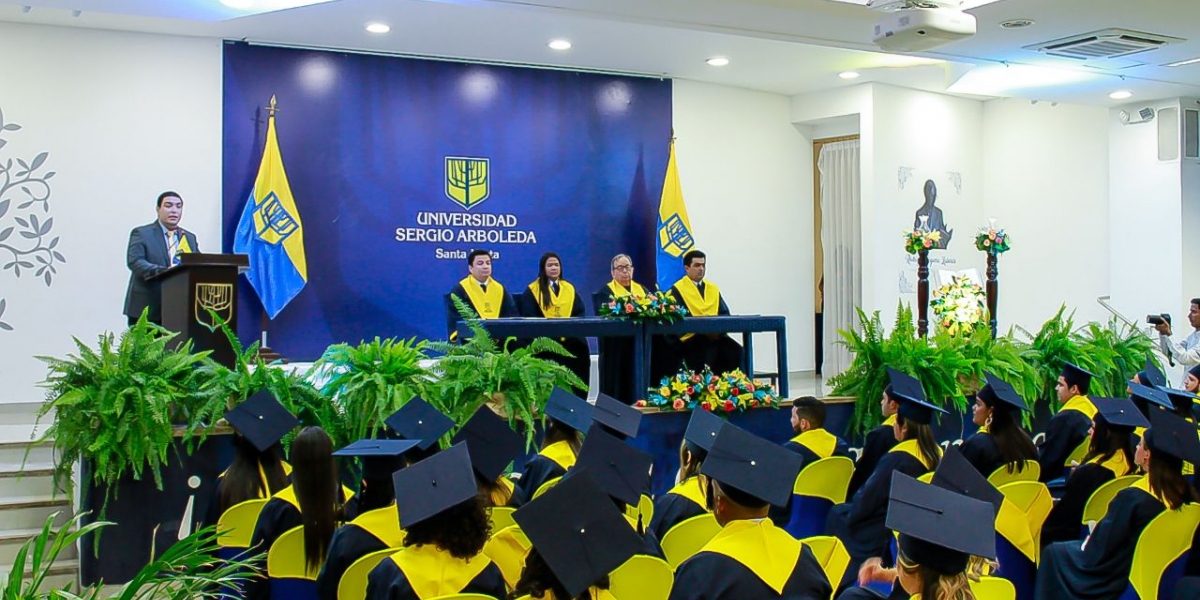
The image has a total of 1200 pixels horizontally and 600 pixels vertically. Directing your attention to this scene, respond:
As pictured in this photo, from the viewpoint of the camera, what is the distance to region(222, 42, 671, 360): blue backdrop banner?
9.86m

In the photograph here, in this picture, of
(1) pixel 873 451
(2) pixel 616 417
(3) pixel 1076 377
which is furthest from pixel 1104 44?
(2) pixel 616 417

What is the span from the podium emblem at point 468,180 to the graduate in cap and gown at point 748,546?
7911 millimetres

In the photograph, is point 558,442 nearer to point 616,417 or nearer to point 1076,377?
point 616,417

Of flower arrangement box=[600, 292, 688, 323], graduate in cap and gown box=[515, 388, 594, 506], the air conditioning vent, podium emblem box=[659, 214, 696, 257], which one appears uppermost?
the air conditioning vent

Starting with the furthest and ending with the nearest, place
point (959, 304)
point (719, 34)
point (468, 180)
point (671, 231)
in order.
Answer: point (671, 231), point (468, 180), point (719, 34), point (959, 304)

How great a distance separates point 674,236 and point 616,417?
7029 millimetres

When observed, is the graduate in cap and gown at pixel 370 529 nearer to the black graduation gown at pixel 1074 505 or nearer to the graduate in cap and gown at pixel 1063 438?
the black graduation gown at pixel 1074 505

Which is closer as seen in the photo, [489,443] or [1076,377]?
[489,443]

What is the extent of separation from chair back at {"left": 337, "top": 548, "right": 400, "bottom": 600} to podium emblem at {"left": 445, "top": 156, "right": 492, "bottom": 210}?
7851mm

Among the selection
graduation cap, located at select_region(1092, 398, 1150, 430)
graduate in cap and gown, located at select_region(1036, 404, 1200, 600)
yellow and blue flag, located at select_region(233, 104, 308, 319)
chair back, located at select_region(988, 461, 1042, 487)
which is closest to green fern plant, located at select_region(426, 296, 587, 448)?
chair back, located at select_region(988, 461, 1042, 487)

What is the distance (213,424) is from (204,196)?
5.07 meters

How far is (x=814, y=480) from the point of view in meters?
4.80

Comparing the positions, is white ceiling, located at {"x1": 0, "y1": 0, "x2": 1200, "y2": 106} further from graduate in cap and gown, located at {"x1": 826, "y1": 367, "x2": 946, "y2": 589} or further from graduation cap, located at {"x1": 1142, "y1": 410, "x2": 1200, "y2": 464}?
graduation cap, located at {"x1": 1142, "y1": 410, "x2": 1200, "y2": 464}

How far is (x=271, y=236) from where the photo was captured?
956 centimetres
